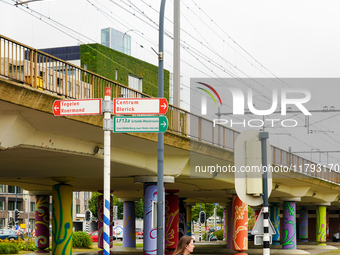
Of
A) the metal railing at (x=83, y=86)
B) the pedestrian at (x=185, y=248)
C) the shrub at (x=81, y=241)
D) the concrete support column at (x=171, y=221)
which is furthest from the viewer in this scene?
the shrub at (x=81, y=241)

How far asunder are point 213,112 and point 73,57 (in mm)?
58322

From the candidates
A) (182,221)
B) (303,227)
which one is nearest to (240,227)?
(182,221)

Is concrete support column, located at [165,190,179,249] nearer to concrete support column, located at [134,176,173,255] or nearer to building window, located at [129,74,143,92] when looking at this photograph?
concrete support column, located at [134,176,173,255]

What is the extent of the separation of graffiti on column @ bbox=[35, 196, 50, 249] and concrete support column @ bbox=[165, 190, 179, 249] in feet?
22.4

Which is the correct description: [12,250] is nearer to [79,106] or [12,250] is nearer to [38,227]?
[38,227]

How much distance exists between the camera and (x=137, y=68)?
2832 inches

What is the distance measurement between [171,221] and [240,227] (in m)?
4.10

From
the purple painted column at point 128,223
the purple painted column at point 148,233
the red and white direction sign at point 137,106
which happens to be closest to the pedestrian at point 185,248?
the red and white direction sign at point 137,106

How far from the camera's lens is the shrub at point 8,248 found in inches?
1222

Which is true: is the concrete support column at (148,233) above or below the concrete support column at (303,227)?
above

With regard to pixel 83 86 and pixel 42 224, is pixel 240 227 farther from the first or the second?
pixel 83 86

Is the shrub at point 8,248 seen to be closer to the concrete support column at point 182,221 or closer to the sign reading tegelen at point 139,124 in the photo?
the concrete support column at point 182,221

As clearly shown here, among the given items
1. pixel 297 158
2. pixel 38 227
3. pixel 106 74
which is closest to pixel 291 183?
pixel 297 158

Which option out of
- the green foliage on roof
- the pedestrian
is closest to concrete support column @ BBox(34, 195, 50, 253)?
the pedestrian
